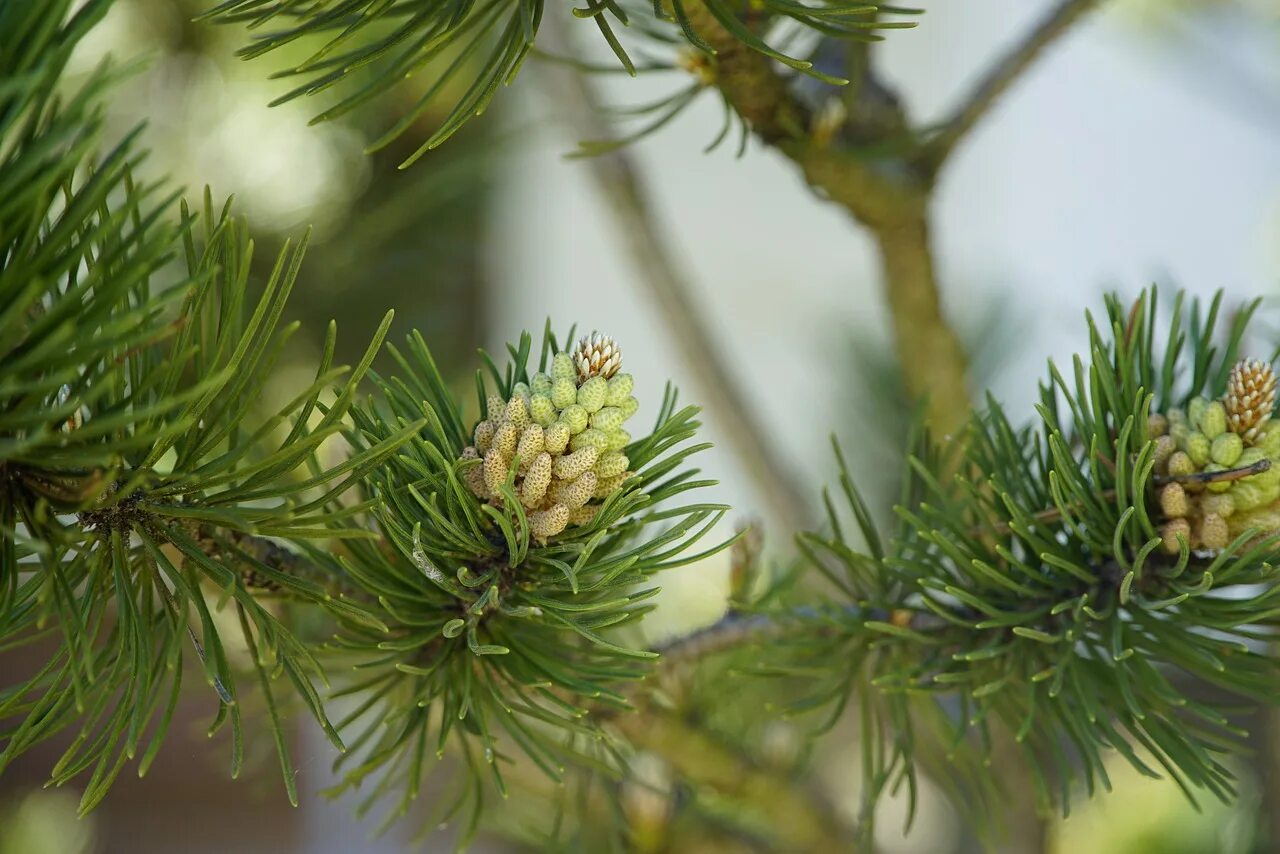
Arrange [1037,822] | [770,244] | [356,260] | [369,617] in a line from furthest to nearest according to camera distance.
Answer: [770,244], [356,260], [1037,822], [369,617]

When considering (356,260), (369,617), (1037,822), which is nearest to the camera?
(369,617)

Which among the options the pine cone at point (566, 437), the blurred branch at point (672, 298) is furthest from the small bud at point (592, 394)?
the blurred branch at point (672, 298)

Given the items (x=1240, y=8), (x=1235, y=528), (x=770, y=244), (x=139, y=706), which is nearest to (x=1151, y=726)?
(x=1235, y=528)

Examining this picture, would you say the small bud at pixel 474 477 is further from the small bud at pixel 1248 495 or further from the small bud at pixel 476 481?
the small bud at pixel 1248 495

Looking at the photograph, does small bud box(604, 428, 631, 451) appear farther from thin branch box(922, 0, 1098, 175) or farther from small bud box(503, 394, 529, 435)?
thin branch box(922, 0, 1098, 175)

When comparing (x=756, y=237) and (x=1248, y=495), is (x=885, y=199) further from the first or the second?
(x=756, y=237)

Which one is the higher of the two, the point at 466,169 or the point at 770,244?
the point at 770,244

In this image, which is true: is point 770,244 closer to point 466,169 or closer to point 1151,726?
point 466,169

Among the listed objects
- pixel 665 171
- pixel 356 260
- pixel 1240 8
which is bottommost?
pixel 356 260
